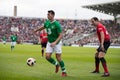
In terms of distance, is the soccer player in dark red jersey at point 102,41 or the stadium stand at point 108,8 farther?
the stadium stand at point 108,8

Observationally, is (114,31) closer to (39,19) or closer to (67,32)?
(67,32)

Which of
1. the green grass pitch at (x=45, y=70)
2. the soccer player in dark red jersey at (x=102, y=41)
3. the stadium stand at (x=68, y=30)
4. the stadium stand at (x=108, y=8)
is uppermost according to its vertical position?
the stadium stand at (x=108, y=8)

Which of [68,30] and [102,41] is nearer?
[102,41]

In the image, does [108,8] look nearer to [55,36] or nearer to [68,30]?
[68,30]

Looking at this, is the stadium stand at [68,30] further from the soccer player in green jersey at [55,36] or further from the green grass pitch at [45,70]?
the soccer player in green jersey at [55,36]

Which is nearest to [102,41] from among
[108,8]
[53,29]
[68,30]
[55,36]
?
[55,36]

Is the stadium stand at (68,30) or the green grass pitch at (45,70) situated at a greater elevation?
the green grass pitch at (45,70)

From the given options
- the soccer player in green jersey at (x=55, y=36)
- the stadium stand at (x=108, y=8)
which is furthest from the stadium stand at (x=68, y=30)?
the soccer player in green jersey at (x=55, y=36)

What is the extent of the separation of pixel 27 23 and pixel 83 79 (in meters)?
75.0

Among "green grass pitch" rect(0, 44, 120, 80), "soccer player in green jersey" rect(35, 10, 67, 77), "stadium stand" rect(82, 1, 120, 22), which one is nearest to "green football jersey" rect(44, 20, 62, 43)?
"soccer player in green jersey" rect(35, 10, 67, 77)

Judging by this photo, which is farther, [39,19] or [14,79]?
[39,19]

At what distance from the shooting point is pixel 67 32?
82.1 m

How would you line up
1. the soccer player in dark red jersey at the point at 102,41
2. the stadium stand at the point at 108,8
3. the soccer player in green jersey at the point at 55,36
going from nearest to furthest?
the soccer player in green jersey at the point at 55,36 → the soccer player in dark red jersey at the point at 102,41 → the stadium stand at the point at 108,8

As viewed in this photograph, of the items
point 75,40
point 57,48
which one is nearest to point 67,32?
point 75,40
